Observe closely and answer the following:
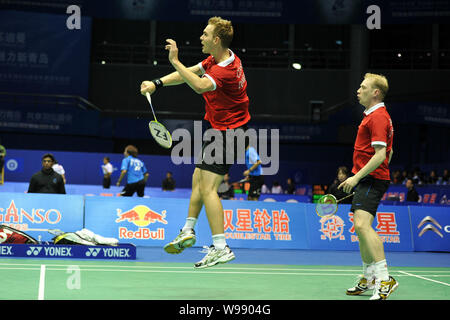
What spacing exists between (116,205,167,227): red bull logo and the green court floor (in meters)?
2.50

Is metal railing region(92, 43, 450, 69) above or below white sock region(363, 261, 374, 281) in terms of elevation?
above

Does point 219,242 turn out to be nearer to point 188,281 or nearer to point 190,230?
point 190,230

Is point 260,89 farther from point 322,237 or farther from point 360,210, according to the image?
point 360,210

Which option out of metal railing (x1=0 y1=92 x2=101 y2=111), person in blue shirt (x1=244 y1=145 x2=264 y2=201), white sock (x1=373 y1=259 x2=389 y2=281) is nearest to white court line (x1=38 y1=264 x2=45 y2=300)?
white sock (x1=373 y1=259 x2=389 y2=281)

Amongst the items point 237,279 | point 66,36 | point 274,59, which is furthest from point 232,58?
point 274,59

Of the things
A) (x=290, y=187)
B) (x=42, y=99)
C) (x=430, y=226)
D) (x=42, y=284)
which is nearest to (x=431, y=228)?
(x=430, y=226)

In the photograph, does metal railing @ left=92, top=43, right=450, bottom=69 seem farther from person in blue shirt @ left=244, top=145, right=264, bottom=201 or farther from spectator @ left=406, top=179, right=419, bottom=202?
person in blue shirt @ left=244, top=145, right=264, bottom=201

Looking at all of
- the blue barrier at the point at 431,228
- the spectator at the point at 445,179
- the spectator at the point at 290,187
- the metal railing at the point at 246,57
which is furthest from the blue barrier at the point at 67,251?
the metal railing at the point at 246,57

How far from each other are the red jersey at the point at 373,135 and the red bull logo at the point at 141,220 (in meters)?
6.09

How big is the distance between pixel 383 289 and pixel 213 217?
5.70 ft

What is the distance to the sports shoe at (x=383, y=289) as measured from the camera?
6012 millimetres

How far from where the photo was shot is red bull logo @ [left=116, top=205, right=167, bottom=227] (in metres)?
11.7

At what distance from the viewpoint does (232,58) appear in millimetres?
5922

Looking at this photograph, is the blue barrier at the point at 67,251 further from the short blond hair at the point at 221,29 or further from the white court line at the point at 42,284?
the short blond hair at the point at 221,29
